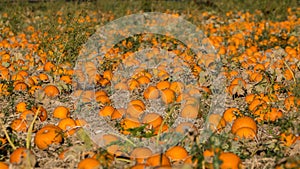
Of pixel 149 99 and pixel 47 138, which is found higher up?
pixel 149 99

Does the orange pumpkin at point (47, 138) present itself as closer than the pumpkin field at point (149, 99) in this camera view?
No

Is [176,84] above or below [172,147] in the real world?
above

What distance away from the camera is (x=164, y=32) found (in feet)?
34.4

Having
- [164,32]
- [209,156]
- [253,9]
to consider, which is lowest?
[209,156]

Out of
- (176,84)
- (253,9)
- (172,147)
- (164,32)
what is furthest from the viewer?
(253,9)

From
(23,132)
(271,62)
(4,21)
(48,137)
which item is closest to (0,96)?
(23,132)

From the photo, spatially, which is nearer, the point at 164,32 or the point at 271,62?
the point at 271,62

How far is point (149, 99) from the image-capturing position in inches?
205

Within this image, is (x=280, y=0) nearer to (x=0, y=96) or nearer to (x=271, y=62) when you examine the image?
(x=271, y=62)

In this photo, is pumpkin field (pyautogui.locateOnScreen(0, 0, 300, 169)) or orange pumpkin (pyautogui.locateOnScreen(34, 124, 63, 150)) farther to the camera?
orange pumpkin (pyautogui.locateOnScreen(34, 124, 63, 150))

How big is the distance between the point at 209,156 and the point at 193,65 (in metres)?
3.81

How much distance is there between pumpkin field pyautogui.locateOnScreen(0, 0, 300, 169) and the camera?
10.8 ft

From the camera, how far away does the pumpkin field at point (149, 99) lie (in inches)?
130

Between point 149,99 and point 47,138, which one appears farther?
point 149,99
